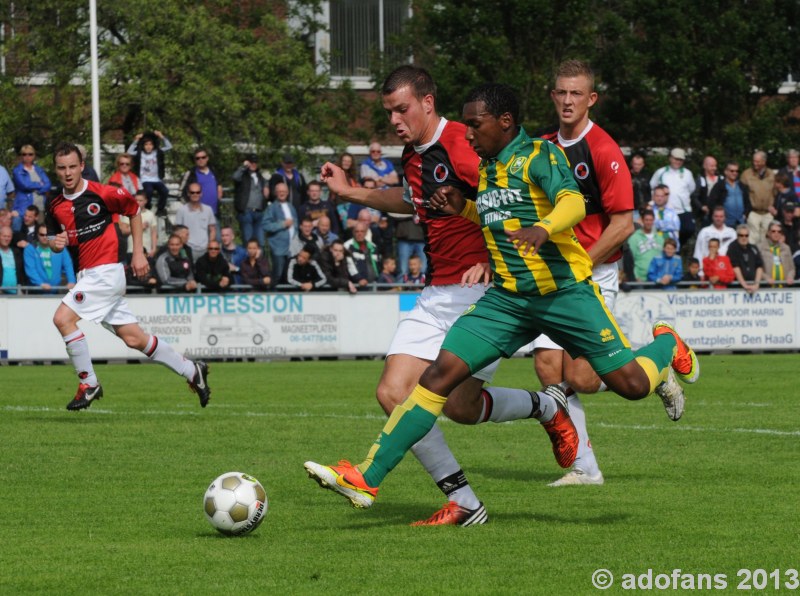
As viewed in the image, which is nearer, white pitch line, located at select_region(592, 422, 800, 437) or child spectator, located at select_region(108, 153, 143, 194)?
white pitch line, located at select_region(592, 422, 800, 437)

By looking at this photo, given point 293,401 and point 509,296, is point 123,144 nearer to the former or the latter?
point 293,401

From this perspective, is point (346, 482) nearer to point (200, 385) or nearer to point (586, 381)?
point (586, 381)

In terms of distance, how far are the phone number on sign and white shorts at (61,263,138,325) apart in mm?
7899

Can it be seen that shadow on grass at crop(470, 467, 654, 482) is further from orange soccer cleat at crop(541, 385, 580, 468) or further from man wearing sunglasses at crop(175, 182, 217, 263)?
man wearing sunglasses at crop(175, 182, 217, 263)

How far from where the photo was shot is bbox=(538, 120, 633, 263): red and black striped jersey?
860 cm

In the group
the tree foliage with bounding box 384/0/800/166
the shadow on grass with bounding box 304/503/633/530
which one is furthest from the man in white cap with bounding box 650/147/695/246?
the shadow on grass with bounding box 304/503/633/530

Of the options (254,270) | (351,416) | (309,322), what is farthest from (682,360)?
(254,270)

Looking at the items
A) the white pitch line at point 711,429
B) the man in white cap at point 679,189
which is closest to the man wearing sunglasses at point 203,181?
the man in white cap at point 679,189

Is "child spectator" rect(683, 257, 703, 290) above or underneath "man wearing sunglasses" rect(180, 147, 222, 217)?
underneath

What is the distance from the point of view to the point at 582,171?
8711 millimetres

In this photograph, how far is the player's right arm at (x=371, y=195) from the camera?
7.98 m

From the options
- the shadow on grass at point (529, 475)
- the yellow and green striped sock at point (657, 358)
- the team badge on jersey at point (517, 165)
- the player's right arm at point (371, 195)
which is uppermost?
the team badge on jersey at point (517, 165)

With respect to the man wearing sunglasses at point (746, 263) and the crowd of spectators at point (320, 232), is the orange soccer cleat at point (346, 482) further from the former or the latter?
the man wearing sunglasses at point (746, 263)

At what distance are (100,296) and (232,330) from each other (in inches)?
365
